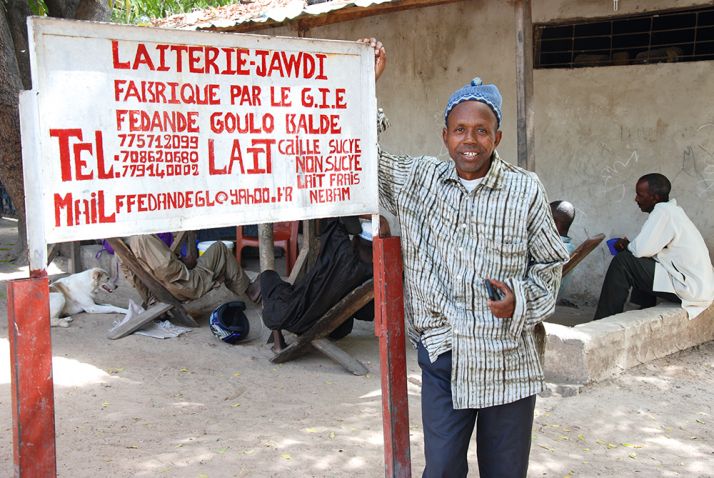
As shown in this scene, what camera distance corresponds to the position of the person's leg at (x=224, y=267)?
6949 mm

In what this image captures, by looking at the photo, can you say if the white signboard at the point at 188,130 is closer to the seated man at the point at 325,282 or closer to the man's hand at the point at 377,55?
the man's hand at the point at 377,55

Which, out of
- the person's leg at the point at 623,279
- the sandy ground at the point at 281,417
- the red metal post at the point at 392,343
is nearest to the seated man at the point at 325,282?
the sandy ground at the point at 281,417

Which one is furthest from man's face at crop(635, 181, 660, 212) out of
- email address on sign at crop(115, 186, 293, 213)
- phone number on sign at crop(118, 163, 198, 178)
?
phone number on sign at crop(118, 163, 198, 178)

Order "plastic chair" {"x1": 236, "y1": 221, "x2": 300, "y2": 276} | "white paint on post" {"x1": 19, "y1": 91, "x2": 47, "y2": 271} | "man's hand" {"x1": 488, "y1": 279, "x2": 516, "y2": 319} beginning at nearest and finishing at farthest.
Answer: "white paint on post" {"x1": 19, "y1": 91, "x2": 47, "y2": 271}, "man's hand" {"x1": 488, "y1": 279, "x2": 516, "y2": 319}, "plastic chair" {"x1": 236, "y1": 221, "x2": 300, "y2": 276}

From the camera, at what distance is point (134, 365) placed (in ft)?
18.4

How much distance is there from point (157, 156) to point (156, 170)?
0.04 metres

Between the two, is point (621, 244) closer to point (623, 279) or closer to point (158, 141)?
point (623, 279)

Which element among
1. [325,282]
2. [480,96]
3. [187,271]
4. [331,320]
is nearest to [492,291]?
[480,96]

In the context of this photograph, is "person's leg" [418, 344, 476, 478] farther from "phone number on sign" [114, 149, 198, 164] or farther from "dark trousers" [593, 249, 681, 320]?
"dark trousers" [593, 249, 681, 320]

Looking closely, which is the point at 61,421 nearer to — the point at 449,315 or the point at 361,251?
the point at 361,251

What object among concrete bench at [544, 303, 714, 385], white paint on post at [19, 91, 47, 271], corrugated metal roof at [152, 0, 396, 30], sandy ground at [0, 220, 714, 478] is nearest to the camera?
white paint on post at [19, 91, 47, 271]

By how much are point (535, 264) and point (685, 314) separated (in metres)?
3.69

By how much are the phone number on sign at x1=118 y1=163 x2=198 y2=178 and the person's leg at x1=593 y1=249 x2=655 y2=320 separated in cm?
431

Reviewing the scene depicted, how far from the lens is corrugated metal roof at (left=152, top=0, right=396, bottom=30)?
5.98 meters
